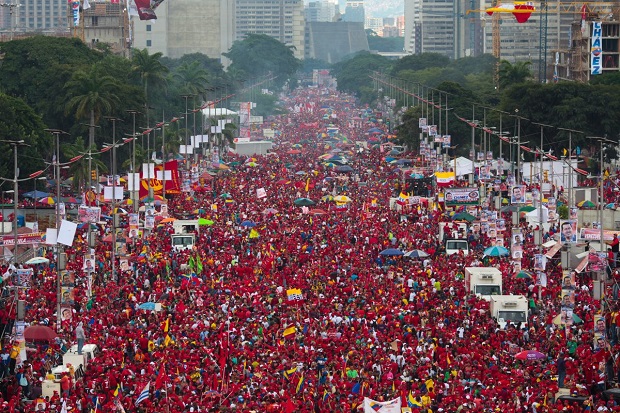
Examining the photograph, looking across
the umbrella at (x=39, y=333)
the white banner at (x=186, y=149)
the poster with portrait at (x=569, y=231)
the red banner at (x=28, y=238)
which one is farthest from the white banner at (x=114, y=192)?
the white banner at (x=186, y=149)

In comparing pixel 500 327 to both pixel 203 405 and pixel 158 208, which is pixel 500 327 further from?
pixel 158 208

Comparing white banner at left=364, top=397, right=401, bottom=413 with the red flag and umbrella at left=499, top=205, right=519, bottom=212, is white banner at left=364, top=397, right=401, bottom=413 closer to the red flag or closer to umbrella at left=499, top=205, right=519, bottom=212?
the red flag

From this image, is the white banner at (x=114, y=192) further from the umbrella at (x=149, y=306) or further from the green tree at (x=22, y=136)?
the green tree at (x=22, y=136)

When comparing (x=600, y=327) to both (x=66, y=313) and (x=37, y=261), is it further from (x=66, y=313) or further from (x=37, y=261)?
(x=37, y=261)

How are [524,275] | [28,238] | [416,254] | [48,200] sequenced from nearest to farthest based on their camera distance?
[524,275]
[28,238]
[416,254]
[48,200]

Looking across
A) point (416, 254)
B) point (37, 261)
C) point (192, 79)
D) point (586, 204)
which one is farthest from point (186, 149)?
point (192, 79)

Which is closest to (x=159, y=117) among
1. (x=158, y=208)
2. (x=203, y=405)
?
(x=158, y=208)
